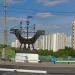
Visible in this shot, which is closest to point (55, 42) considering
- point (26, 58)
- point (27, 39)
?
point (27, 39)

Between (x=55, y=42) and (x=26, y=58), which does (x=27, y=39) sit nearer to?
(x=26, y=58)

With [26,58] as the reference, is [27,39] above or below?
above

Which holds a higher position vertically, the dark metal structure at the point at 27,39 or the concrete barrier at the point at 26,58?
the dark metal structure at the point at 27,39

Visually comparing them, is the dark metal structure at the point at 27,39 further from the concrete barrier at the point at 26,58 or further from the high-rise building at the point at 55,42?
the high-rise building at the point at 55,42

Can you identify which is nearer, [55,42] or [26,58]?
[26,58]

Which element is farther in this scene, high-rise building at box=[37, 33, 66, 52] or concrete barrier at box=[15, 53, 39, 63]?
high-rise building at box=[37, 33, 66, 52]

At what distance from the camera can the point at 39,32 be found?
279 ft

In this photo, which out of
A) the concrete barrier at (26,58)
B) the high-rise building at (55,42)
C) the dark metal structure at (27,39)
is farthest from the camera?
the high-rise building at (55,42)

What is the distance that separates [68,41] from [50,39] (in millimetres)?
8095

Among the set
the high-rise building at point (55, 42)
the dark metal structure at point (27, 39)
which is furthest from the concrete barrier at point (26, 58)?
the high-rise building at point (55, 42)

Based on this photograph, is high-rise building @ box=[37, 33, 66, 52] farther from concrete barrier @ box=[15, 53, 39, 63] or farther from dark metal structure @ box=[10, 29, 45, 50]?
concrete barrier @ box=[15, 53, 39, 63]

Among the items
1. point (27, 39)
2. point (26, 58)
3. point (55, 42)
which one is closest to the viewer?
point (26, 58)

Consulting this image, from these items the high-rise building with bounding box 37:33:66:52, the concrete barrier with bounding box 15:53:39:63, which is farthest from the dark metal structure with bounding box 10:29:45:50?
the high-rise building with bounding box 37:33:66:52

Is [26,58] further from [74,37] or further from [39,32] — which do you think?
[74,37]
